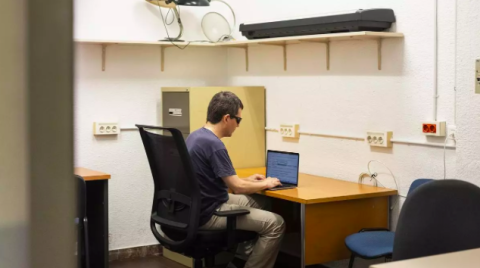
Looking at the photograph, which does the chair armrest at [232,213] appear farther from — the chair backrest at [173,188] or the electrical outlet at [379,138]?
the electrical outlet at [379,138]

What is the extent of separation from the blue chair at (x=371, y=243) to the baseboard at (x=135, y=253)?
1.96m

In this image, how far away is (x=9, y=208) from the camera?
16.2 inches

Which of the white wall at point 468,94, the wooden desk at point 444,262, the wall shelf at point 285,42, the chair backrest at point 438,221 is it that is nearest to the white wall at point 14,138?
the wooden desk at point 444,262

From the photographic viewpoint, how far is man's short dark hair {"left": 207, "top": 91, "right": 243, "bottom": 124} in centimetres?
349

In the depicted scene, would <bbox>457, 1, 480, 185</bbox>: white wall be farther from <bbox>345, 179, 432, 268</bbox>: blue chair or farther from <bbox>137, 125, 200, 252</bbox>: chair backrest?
<bbox>137, 125, 200, 252</bbox>: chair backrest

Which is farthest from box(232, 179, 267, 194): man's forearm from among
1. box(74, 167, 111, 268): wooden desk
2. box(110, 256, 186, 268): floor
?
box(110, 256, 186, 268): floor

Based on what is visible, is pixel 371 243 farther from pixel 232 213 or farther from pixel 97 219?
pixel 97 219

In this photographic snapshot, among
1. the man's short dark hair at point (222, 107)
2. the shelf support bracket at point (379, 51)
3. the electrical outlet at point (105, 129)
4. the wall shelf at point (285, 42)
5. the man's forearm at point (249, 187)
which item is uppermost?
the wall shelf at point (285, 42)

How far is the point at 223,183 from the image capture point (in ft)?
11.1

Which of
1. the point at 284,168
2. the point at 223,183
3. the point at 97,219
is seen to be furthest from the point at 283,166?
the point at 97,219

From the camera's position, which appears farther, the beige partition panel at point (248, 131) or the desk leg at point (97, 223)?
the beige partition panel at point (248, 131)

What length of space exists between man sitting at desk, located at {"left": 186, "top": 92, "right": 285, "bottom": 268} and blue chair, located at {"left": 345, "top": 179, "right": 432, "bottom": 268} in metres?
0.45

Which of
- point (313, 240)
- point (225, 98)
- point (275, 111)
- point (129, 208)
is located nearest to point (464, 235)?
point (313, 240)

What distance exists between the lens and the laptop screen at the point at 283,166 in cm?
362
